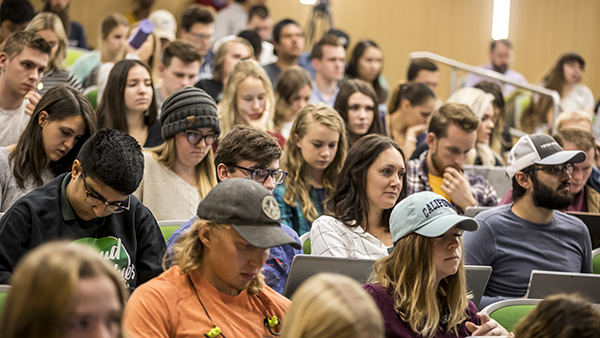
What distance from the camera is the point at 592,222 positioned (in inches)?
142

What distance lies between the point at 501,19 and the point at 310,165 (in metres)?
6.82

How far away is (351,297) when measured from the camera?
156 cm

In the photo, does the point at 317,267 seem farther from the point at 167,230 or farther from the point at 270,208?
the point at 167,230

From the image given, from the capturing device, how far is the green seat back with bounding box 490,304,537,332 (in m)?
2.63

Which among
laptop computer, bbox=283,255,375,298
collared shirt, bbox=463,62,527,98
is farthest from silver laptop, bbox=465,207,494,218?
collared shirt, bbox=463,62,527,98

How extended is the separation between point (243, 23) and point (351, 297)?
6.62 meters

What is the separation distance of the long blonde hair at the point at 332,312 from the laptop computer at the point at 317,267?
772mm

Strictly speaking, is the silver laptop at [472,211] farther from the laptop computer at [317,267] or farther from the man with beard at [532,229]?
the laptop computer at [317,267]

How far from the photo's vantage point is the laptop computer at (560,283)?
2.77 meters

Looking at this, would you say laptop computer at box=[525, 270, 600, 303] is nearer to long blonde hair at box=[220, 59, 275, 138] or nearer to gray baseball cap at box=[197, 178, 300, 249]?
gray baseball cap at box=[197, 178, 300, 249]

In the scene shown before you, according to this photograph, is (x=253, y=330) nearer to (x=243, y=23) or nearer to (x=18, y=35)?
(x=18, y=35)

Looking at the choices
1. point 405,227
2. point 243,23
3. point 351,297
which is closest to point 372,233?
point 405,227

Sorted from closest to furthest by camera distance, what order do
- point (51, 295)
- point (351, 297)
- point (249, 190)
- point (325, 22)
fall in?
point (51, 295) → point (351, 297) → point (249, 190) → point (325, 22)

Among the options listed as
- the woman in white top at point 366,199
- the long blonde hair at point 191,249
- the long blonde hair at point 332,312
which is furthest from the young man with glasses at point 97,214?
the long blonde hair at point 332,312
